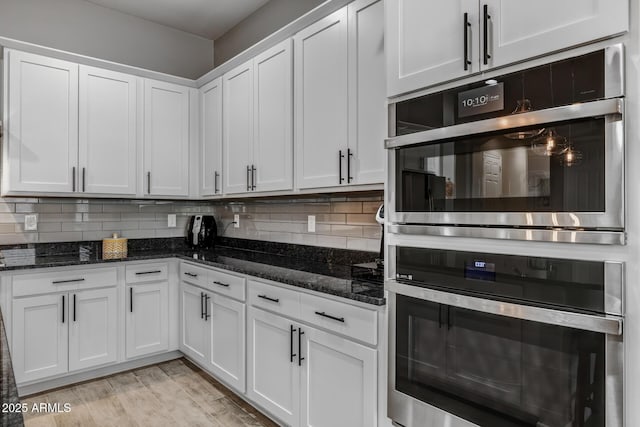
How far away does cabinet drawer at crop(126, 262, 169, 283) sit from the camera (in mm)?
3236

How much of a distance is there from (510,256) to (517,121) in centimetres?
41

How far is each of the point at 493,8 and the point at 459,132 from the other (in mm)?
397

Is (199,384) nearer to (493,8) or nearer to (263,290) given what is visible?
(263,290)

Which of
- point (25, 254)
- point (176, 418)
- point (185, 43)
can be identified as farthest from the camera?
point (185, 43)

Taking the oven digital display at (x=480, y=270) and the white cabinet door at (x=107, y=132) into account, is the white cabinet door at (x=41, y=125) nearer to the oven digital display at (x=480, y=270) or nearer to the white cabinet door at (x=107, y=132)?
the white cabinet door at (x=107, y=132)

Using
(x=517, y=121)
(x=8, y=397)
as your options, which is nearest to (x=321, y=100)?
(x=517, y=121)

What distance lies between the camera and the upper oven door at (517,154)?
1.11 meters

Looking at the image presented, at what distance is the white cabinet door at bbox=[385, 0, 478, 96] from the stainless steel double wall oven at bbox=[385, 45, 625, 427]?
73 millimetres

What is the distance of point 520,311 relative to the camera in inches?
50.3

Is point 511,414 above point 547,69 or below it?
below

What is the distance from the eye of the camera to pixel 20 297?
2.79 metres

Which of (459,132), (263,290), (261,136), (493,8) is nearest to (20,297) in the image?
(263,290)

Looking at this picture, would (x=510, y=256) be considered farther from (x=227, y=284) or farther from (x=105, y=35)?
(x=105, y=35)

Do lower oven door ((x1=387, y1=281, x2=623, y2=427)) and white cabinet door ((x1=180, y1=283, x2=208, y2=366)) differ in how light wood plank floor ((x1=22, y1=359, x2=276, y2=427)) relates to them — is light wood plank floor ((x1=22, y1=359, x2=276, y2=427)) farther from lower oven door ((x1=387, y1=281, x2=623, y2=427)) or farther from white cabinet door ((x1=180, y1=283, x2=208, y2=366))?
lower oven door ((x1=387, y1=281, x2=623, y2=427))
